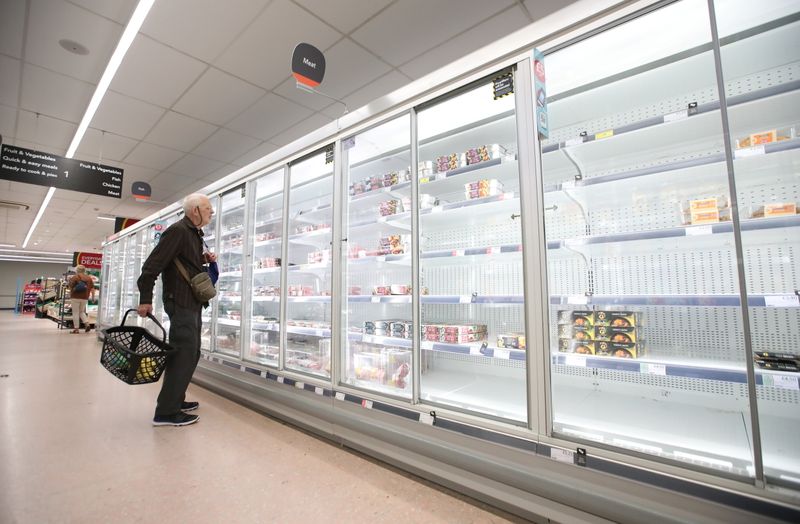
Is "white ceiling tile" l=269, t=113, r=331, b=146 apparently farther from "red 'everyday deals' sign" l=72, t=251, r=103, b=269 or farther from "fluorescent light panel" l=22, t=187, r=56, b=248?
"red 'everyday deals' sign" l=72, t=251, r=103, b=269

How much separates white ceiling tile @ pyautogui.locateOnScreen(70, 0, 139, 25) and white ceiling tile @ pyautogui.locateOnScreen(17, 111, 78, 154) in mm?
3190

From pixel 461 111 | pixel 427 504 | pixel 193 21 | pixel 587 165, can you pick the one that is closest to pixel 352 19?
pixel 193 21

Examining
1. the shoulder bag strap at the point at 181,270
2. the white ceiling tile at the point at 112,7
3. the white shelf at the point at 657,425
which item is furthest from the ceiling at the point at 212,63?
the white shelf at the point at 657,425

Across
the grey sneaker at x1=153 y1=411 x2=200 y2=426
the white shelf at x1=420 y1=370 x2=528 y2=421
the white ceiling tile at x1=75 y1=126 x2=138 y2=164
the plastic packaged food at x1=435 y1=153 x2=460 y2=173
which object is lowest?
the grey sneaker at x1=153 y1=411 x2=200 y2=426

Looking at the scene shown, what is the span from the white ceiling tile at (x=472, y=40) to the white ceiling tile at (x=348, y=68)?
37cm

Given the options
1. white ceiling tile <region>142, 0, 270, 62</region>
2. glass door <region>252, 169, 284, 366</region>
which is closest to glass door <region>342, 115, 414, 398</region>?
glass door <region>252, 169, 284, 366</region>

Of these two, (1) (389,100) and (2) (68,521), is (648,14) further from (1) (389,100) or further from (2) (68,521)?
(2) (68,521)

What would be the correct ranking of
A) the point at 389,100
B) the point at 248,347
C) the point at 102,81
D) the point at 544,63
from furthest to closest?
the point at 102,81 → the point at 248,347 → the point at 389,100 → the point at 544,63

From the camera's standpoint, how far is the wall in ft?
86.3

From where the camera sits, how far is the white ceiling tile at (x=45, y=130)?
18.3 feet

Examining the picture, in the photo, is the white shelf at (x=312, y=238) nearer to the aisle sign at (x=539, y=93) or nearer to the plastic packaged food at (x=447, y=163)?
the plastic packaged food at (x=447, y=163)

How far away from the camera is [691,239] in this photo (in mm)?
2121

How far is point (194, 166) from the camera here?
749 cm

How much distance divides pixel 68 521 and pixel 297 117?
5.13 m
